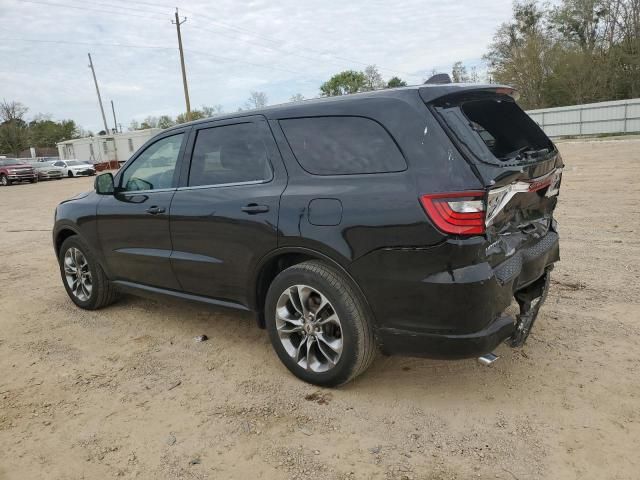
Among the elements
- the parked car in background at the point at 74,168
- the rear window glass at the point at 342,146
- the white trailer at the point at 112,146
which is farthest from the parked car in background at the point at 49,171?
the rear window glass at the point at 342,146

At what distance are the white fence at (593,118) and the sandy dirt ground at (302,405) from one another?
3033cm

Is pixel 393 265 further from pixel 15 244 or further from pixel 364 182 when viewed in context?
pixel 15 244

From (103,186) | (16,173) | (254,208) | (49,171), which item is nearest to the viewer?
(254,208)

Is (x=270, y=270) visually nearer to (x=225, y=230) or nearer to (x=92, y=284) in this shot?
(x=225, y=230)

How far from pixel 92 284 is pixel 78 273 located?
26 cm

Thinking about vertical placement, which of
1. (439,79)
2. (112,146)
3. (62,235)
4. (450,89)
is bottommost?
(62,235)

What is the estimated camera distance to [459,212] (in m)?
2.59

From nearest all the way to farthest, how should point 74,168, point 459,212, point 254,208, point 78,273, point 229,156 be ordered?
point 459,212
point 254,208
point 229,156
point 78,273
point 74,168

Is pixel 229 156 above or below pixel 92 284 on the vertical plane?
above

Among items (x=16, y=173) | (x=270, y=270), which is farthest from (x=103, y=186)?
(x=16, y=173)

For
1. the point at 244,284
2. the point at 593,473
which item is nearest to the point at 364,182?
the point at 244,284

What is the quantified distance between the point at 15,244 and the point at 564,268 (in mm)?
8762

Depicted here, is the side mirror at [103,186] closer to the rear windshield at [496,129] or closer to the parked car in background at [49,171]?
the rear windshield at [496,129]

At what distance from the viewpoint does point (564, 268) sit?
17.4 feet
